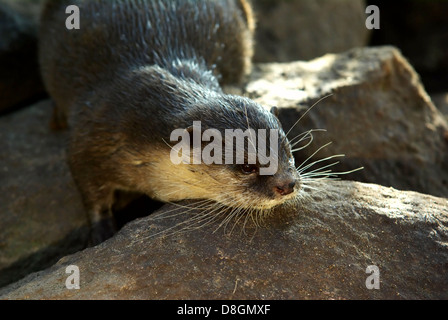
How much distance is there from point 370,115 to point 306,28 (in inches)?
106

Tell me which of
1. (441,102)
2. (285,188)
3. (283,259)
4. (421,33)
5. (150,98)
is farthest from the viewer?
(421,33)

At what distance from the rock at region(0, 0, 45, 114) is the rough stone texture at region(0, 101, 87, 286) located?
2.22 feet

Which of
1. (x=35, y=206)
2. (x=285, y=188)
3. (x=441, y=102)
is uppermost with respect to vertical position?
(x=285, y=188)

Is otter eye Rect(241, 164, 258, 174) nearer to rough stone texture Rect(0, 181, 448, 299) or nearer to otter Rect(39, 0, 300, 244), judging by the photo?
otter Rect(39, 0, 300, 244)

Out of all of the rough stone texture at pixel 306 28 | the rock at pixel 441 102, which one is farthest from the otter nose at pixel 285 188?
the rough stone texture at pixel 306 28

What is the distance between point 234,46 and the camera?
13.7ft

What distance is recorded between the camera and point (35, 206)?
3.64 metres

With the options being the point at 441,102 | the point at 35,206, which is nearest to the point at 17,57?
the point at 35,206

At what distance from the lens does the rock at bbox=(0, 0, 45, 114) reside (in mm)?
4711

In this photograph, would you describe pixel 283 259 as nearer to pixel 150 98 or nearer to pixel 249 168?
pixel 249 168

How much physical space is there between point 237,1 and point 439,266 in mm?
2920
